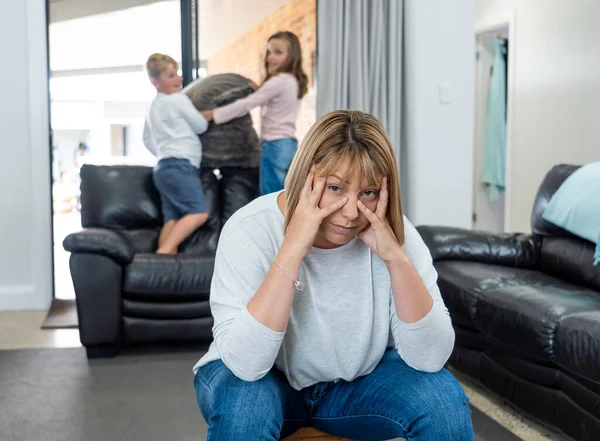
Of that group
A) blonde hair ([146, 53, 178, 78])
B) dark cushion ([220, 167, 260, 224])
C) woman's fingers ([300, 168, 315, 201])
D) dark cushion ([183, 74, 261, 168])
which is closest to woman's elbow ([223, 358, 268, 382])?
woman's fingers ([300, 168, 315, 201])

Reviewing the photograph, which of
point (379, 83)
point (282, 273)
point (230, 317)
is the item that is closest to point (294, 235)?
point (282, 273)

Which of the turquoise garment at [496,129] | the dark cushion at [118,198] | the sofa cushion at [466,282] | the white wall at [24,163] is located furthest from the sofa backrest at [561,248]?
the turquoise garment at [496,129]

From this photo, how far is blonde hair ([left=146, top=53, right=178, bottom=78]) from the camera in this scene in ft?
13.7

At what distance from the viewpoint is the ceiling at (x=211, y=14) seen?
431 cm

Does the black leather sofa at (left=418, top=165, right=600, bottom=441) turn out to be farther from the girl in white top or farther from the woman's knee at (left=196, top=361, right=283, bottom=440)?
the girl in white top

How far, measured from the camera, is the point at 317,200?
1313 mm

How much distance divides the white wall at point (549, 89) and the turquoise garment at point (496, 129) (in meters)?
Answer: 0.14

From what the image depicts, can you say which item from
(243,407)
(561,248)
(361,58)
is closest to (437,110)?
(361,58)

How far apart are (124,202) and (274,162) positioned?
0.86 m

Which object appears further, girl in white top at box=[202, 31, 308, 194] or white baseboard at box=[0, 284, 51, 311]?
white baseboard at box=[0, 284, 51, 311]

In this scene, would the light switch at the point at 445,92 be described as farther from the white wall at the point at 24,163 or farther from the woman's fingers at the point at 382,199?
the woman's fingers at the point at 382,199

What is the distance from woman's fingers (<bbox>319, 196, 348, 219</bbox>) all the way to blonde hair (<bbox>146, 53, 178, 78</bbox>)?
3.05m

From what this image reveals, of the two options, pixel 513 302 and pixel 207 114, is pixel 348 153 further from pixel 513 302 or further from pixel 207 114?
pixel 207 114

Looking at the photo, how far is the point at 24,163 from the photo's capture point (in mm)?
4203
